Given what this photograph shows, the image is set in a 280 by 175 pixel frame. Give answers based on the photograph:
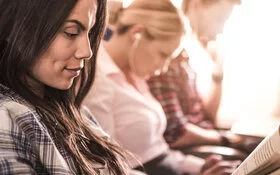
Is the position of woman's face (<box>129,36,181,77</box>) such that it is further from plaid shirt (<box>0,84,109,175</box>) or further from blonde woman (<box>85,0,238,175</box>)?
plaid shirt (<box>0,84,109,175</box>)

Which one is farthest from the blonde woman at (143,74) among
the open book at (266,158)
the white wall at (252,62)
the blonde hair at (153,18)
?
the open book at (266,158)

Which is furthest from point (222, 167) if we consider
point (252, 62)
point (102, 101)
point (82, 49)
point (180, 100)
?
point (82, 49)

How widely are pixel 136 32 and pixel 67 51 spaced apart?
827mm

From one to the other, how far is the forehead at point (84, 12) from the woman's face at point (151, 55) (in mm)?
769

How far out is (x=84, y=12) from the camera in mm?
1016

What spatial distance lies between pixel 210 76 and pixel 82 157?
910 mm

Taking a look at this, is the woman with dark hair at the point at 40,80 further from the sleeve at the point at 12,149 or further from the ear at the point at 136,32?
the ear at the point at 136,32

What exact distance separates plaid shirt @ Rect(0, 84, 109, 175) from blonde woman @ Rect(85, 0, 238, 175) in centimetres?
82

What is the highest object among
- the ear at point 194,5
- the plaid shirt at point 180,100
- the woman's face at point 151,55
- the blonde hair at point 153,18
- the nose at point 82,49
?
the ear at point 194,5

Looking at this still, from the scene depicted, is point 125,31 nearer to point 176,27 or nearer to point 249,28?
point 176,27

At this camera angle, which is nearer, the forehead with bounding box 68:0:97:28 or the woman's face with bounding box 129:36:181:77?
the forehead with bounding box 68:0:97:28

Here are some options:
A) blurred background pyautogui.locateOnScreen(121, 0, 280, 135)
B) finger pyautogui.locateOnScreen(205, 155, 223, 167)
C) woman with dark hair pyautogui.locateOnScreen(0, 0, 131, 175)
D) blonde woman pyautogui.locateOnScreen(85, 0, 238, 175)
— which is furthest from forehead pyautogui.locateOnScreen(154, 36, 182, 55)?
woman with dark hair pyautogui.locateOnScreen(0, 0, 131, 175)

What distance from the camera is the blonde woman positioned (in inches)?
70.3

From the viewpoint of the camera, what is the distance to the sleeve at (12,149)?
85cm
